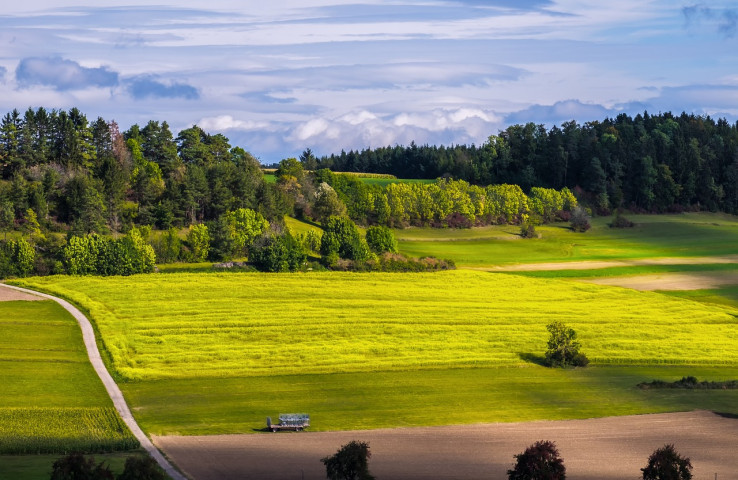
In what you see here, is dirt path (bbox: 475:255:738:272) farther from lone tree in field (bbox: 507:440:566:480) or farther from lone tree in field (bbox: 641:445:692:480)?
lone tree in field (bbox: 507:440:566:480)

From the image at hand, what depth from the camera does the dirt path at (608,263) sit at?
495 ft

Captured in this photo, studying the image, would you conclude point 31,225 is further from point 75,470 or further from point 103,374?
point 75,470

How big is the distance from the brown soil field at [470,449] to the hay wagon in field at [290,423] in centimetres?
79

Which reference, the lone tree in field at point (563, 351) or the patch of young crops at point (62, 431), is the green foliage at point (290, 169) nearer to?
the lone tree in field at point (563, 351)

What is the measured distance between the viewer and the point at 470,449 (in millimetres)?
58250

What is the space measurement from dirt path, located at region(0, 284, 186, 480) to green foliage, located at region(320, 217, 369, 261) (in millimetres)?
38328

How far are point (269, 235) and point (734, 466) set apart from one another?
93.2 metres

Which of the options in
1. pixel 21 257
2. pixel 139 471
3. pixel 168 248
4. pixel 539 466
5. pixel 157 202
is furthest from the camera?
pixel 157 202

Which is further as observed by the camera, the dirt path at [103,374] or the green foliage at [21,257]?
the green foliage at [21,257]

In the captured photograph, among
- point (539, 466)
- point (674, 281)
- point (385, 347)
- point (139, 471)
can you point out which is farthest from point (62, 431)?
point (674, 281)

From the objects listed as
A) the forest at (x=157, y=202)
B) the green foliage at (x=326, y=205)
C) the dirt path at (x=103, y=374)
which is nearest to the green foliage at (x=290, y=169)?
the forest at (x=157, y=202)

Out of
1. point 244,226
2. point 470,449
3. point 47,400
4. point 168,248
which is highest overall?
point 244,226

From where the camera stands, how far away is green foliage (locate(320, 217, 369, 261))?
138m

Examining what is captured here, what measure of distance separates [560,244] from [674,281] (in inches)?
1624
